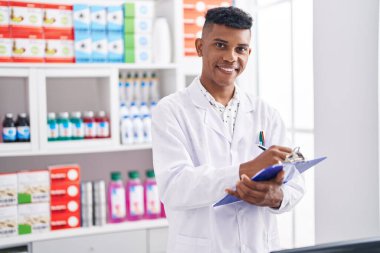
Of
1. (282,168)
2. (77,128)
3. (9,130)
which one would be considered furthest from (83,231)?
(282,168)

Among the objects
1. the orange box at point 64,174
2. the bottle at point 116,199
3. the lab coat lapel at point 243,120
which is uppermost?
the lab coat lapel at point 243,120

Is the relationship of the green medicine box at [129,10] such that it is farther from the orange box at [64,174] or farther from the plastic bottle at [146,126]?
the orange box at [64,174]

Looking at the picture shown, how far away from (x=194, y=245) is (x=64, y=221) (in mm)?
1509

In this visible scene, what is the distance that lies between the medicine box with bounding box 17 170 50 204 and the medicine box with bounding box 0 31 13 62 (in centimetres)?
67

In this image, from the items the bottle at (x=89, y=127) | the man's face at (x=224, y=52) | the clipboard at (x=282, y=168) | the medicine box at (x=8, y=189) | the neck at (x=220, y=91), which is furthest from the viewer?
the bottle at (x=89, y=127)

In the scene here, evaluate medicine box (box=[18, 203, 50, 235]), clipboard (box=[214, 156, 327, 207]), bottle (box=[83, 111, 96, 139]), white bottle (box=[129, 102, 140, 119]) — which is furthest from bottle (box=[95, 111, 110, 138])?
clipboard (box=[214, 156, 327, 207])

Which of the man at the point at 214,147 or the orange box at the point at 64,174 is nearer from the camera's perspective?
the man at the point at 214,147

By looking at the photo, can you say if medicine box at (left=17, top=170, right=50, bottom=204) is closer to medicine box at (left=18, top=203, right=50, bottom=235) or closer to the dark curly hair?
medicine box at (left=18, top=203, right=50, bottom=235)

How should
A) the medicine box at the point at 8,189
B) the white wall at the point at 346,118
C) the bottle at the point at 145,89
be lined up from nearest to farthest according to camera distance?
the white wall at the point at 346,118, the medicine box at the point at 8,189, the bottle at the point at 145,89

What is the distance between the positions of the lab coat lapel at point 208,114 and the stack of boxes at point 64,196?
1405 millimetres

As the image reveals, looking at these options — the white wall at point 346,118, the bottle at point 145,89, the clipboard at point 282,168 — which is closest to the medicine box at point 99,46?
the bottle at point 145,89

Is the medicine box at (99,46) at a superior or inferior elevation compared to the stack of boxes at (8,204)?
superior

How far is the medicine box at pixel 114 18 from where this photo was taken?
3.04 m

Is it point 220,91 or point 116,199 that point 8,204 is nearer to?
point 116,199
